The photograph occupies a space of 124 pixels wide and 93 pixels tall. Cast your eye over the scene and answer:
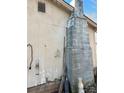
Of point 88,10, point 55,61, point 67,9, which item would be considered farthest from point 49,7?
point 55,61

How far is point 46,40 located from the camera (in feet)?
6.85

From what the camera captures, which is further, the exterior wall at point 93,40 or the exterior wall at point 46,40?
the exterior wall at point 46,40

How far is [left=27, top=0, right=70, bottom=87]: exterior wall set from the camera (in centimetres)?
204

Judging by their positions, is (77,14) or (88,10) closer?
(88,10)

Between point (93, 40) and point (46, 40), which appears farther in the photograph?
point (46, 40)

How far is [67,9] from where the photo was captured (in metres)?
2.03

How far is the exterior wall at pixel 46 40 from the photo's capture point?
2.04 metres

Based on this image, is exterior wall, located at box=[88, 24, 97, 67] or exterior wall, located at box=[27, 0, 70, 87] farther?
exterior wall, located at box=[27, 0, 70, 87]
